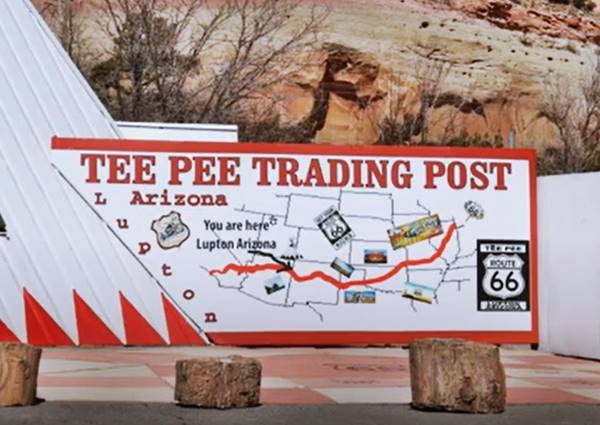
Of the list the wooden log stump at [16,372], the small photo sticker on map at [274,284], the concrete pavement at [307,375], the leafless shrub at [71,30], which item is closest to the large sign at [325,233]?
the small photo sticker on map at [274,284]

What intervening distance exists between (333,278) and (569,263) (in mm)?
3547

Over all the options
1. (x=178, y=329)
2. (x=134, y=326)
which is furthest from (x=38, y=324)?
(x=178, y=329)

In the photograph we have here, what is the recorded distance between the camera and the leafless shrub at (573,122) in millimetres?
44875

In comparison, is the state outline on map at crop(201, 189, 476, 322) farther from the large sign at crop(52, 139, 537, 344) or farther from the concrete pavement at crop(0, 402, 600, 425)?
the concrete pavement at crop(0, 402, 600, 425)

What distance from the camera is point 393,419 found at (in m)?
10.1

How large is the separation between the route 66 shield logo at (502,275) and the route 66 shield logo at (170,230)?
4.56 m

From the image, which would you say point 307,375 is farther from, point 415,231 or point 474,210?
point 474,210

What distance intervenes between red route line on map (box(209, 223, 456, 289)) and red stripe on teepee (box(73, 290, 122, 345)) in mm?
1735

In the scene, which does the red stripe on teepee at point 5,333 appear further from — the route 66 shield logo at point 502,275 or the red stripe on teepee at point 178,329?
the route 66 shield logo at point 502,275

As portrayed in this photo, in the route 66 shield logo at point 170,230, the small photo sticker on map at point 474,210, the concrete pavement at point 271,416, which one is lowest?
the concrete pavement at point 271,416

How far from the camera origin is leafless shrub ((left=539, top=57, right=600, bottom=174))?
147ft

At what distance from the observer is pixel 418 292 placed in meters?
16.8

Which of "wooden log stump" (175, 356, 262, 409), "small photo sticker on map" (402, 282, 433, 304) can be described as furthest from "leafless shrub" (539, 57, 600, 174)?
"wooden log stump" (175, 356, 262, 409)

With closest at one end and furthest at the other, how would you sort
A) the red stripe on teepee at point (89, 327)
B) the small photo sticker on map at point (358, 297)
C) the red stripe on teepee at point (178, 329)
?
the red stripe on teepee at point (89, 327) → the red stripe on teepee at point (178, 329) → the small photo sticker on map at point (358, 297)
